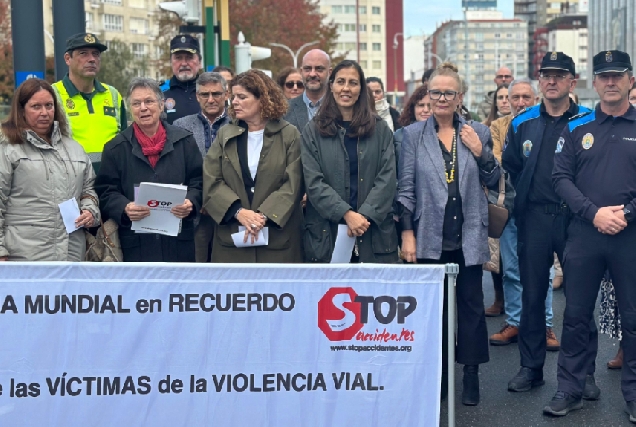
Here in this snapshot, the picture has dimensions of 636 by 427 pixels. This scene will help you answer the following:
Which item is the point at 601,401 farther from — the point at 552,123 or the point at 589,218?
the point at 552,123

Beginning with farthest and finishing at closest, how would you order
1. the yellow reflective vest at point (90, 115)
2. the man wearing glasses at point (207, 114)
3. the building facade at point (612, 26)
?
the building facade at point (612, 26) → the man wearing glasses at point (207, 114) → the yellow reflective vest at point (90, 115)

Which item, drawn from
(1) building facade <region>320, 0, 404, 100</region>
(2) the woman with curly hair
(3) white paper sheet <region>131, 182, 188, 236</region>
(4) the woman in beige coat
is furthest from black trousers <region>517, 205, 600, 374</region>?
(1) building facade <region>320, 0, 404, 100</region>

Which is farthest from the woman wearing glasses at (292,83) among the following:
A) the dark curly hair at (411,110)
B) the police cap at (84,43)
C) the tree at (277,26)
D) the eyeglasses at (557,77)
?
the tree at (277,26)

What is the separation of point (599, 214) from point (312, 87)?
9.10 ft

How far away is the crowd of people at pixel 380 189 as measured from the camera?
5738mm

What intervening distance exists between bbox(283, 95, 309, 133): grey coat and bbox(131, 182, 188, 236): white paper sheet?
68.2 inches

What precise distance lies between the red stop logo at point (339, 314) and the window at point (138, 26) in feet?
355

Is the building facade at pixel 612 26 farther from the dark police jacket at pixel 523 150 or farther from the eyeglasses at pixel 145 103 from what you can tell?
the eyeglasses at pixel 145 103

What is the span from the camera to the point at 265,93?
6051 mm

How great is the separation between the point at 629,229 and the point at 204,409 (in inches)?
106

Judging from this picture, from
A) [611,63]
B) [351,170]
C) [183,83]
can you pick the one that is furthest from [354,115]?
[183,83]

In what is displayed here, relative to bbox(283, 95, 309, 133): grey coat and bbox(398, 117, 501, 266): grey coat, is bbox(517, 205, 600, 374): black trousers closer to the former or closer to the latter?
bbox(398, 117, 501, 266): grey coat

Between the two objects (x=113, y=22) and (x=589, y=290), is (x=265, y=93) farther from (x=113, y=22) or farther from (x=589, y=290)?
(x=113, y=22)

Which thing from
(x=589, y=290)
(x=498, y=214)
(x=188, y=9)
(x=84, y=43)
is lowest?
(x=589, y=290)
